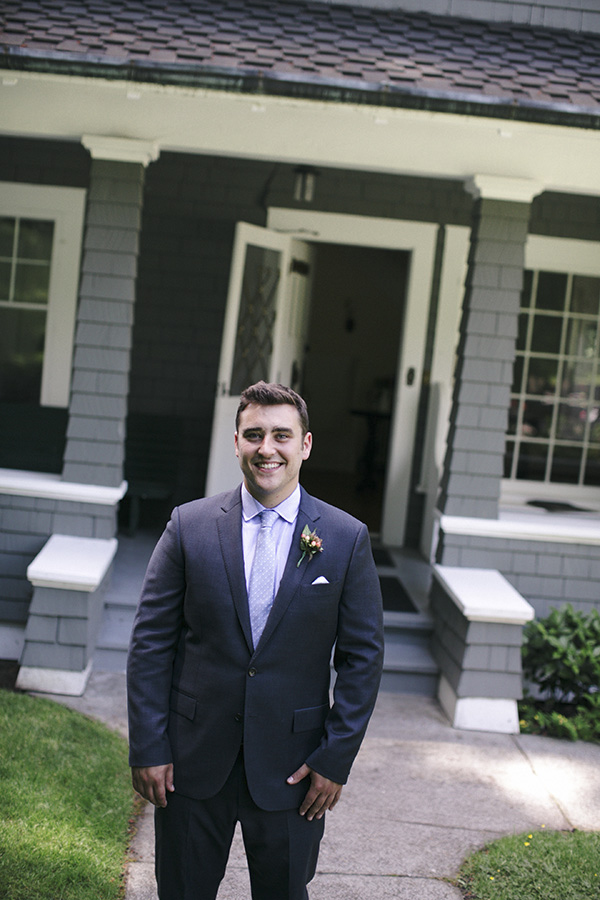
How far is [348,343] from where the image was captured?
11891 mm

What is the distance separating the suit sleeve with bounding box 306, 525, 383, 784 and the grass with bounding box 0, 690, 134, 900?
1138mm

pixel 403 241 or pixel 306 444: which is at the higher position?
pixel 403 241

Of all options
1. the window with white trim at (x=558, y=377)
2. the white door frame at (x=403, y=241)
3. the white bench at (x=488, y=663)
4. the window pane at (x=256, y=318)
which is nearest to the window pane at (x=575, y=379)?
the window with white trim at (x=558, y=377)

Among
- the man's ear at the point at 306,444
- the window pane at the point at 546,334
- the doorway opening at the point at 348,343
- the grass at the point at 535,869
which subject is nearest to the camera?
the man's ear at the point at 306,444

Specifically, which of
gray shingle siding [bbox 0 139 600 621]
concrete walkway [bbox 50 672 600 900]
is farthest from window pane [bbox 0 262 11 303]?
concrete walkway [bbox 50 672 600 900]

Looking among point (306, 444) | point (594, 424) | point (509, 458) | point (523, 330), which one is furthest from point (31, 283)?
point (306, 444)

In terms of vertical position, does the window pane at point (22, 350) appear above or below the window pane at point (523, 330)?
below

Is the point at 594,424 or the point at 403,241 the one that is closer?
the point at 403,241

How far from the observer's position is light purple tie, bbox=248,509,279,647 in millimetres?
2166

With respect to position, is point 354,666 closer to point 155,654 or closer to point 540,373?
point 155,654

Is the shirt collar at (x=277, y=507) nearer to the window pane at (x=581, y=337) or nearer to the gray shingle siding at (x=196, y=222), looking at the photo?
the gray shingle siding at (x=196, y=222)

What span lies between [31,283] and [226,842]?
4.93 metres

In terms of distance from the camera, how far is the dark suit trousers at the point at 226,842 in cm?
217

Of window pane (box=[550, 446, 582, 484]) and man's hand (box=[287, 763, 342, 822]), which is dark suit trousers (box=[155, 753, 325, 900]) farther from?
window pane (box=[550, 446, 582, 484])
